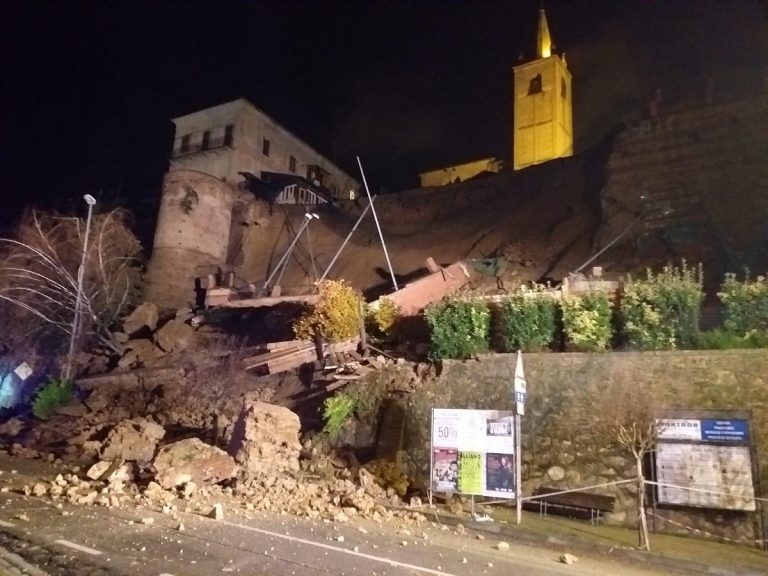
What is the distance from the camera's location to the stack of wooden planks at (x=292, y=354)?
58.6 ft

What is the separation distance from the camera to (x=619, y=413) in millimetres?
10922

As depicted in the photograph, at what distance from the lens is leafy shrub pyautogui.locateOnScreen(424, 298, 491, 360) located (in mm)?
13797

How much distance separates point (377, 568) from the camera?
7.11 meters

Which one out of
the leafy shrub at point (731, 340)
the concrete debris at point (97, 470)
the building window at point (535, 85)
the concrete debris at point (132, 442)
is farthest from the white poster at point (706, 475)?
the building window at point (535, 85)

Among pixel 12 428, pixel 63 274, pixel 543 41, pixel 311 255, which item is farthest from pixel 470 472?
pixel 543 41

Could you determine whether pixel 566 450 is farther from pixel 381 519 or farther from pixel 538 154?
pixel 538 154

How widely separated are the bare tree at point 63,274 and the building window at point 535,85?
4107 centimetres

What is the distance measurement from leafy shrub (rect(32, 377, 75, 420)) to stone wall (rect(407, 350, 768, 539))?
49.5ft

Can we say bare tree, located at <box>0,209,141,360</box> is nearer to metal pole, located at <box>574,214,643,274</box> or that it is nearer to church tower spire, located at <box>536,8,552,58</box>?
metal pole, located at <box>574,214,643,274</box>

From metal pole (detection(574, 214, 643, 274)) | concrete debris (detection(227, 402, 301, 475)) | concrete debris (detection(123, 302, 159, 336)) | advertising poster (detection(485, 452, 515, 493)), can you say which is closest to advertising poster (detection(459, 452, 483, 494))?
advertising poster (detection(485, 452, 515, 493))

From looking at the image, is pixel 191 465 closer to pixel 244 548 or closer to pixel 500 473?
pixel 244 548

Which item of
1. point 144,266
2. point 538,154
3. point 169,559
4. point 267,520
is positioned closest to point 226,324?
point 144,266

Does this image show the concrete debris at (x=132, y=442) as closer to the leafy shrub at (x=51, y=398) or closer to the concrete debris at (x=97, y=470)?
the concrete debris at (x=97, y=470)

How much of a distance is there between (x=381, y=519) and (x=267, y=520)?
2079 mm
